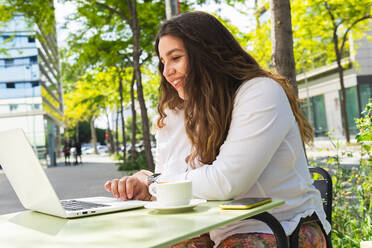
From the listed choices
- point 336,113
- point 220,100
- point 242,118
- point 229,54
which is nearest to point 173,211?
point 242,118

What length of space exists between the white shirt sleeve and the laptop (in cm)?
31

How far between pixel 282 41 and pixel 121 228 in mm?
3081

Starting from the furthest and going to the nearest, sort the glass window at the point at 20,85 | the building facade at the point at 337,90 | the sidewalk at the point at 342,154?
the building facade at the point at 337,90
the glass window at the point at 20,85
the sidewalk at the point at 342,154

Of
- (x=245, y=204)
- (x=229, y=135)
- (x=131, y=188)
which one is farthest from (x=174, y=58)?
(x=245, y=204)

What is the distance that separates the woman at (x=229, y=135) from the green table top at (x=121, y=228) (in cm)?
18

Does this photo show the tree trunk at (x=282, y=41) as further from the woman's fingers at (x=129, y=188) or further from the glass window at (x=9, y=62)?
the glass window at (x=9, y=62)

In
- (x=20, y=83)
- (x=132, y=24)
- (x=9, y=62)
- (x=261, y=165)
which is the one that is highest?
(x=9, y=62)

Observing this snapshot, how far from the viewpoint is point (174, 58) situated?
7.29ft

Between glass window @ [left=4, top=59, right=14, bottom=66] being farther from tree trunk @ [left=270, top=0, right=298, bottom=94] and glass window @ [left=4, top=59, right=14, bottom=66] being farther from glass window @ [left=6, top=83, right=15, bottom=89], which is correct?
tree trunk @ [left=270, top=0, right=298, bottom=94]

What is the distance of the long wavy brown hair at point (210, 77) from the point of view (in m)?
2.06

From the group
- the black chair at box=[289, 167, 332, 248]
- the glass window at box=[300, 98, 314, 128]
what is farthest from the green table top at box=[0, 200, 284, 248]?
the glass window at box=[300, 98, 314, 128]

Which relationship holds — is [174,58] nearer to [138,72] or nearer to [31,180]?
[31,180]

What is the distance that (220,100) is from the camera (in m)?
2.07

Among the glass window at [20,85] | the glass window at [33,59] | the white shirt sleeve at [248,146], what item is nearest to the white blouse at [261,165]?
the white shirt sleeve at [248,146]
